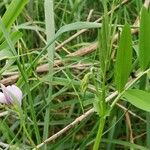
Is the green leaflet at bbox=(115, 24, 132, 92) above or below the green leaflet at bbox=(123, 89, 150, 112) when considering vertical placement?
above

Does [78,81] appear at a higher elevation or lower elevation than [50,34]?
lower

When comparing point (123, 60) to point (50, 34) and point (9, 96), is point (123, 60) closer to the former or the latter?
point (9, 96)

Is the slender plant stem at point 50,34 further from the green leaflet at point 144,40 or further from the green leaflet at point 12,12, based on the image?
the green leaflet at point 144,40

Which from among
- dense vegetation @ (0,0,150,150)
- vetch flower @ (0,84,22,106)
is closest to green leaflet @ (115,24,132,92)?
dense vegetation @ (0,0,150,150)

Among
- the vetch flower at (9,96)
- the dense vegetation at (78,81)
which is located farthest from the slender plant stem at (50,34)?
the vetch flower at (9,96)

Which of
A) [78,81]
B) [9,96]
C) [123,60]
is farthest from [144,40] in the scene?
[78,81]

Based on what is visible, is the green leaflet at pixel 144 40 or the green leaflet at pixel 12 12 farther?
the green leaflet at pixel 12 12

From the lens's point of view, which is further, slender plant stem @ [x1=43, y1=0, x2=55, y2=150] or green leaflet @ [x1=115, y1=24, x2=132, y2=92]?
slender plant stem @ [x1=43, y1=0, x2=55, y2=150]

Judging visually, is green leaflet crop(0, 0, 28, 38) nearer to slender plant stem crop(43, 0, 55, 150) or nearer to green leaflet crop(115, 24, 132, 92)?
slender plant stem crop(43, 0, 55, 150)
